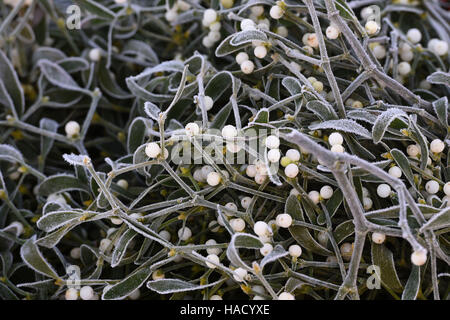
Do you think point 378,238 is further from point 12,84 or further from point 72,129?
point 12,84

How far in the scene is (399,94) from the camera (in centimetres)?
57

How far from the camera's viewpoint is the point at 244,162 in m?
0.56

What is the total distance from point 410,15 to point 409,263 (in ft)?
1.15

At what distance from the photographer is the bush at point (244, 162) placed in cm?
51

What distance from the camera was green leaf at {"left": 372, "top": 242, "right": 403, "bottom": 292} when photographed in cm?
51

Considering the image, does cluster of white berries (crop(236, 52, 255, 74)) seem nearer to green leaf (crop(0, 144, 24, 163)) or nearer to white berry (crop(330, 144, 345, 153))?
white berry (crop(330, 144, 345, 153))

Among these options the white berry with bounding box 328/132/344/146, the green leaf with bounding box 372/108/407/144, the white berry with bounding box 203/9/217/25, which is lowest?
the white berry with bounding box 328/132/344/146

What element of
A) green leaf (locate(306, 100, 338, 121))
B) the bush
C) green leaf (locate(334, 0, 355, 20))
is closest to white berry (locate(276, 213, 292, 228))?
the bush

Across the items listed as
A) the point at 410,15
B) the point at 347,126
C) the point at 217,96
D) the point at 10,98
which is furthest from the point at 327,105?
the point at 10,98

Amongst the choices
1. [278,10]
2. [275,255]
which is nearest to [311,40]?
[278,10]

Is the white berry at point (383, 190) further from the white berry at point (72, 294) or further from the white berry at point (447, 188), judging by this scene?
the white berry at point (72, 294)

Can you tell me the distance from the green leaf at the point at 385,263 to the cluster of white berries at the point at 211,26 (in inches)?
12.6

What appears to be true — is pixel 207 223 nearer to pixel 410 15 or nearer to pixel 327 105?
pixel 327 105

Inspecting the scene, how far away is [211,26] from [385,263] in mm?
346
